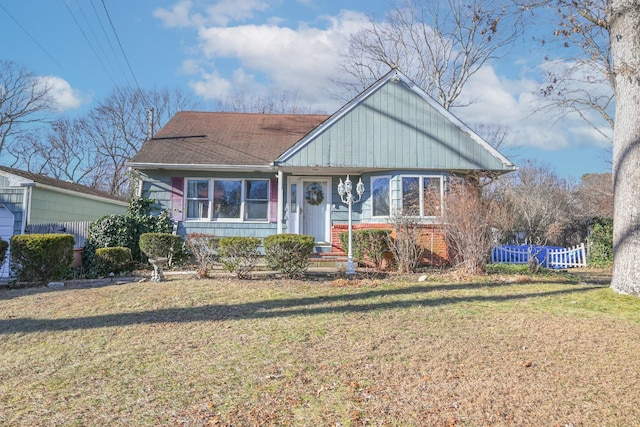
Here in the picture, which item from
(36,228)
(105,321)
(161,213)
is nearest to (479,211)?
(105,321)

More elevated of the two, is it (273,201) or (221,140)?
(221,140)

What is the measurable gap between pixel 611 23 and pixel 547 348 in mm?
6860

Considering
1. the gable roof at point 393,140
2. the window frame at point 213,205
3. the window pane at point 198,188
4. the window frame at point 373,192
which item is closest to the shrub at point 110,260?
the window frame at point 213,205

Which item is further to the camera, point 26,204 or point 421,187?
point 26,204

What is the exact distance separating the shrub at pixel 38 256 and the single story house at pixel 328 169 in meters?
3.88

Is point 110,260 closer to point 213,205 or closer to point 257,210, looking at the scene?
point 213,205

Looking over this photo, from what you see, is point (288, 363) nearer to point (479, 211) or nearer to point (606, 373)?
point (606, 373)

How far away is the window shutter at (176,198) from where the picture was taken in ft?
44.7

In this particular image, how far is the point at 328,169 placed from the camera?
43.5 feet

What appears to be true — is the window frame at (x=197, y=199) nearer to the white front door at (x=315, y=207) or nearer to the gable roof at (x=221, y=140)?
the gable roof at (x=221, y=140)

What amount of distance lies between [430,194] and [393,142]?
1.92 m

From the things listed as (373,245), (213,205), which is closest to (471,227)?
(373,245)

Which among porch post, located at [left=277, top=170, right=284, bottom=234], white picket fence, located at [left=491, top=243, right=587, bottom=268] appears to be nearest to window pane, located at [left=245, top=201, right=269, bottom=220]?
porch post, located at [left=277, top=170, right=284, bottom=234]

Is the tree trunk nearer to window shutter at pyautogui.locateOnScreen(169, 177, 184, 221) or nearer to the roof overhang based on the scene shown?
the roof overhang
